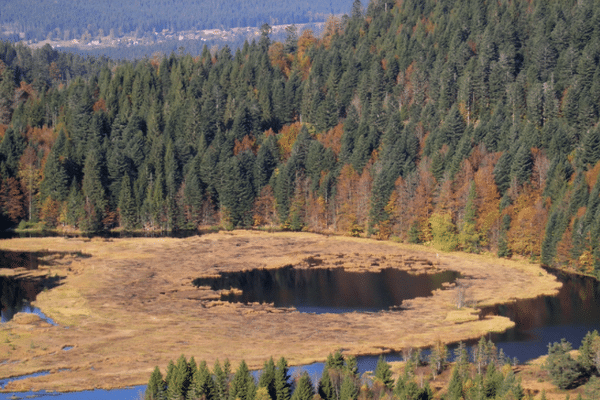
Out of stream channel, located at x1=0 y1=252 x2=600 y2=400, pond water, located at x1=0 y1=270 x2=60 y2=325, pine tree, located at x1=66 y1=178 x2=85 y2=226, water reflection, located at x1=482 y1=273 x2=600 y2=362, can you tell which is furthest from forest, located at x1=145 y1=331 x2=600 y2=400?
pine tree, located at x1=66 y1=178 x2=85 y2=226

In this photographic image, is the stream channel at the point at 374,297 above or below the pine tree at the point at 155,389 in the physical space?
below

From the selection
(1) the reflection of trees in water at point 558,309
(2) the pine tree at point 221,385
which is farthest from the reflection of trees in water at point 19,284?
(1) the reflection of trees in water at point 558,309

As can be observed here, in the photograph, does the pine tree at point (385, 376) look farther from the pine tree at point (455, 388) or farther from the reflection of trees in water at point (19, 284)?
the reflection of trees in water at point (19, 284)

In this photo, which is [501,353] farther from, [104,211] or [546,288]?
[104,211]

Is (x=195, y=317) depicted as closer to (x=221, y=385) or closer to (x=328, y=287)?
(x=328, y=287)

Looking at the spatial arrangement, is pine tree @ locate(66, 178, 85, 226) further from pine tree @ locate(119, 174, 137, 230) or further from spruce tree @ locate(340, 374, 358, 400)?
spruce tree @ locate(340, 374, 358, 400)

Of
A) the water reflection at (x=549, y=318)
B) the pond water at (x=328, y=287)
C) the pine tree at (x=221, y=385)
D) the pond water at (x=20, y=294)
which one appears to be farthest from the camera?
the pond water at (x=328, y=287)
